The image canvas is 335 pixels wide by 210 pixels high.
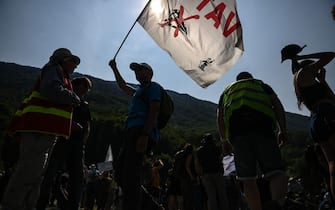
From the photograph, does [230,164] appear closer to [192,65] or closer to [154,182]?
[154,182]

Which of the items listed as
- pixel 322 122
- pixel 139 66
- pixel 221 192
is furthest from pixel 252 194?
pixel 221 192

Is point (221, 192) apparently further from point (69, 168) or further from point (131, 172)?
point (131, 172)

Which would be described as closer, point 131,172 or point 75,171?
point 131,172

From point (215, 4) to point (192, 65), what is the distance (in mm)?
1012

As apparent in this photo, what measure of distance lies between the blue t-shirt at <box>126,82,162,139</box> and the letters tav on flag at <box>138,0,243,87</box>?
171cm

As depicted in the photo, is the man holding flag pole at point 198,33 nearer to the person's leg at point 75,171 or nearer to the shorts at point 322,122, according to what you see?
the person's leg at point 75,171

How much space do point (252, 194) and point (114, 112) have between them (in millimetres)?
78628

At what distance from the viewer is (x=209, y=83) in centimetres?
529

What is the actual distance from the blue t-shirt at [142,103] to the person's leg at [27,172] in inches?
32.7

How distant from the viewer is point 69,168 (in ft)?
13.8

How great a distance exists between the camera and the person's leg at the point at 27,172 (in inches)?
120

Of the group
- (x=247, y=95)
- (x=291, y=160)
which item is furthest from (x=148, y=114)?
(x=291, y=160)

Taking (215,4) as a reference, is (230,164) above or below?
below

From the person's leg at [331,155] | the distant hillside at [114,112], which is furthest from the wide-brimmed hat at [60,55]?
the distant hillside at [114,112]
